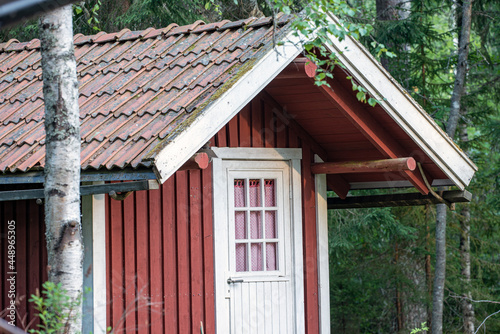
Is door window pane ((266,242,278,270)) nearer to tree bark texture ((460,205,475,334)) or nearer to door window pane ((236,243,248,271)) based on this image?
door window pane ((236,243,248,271))

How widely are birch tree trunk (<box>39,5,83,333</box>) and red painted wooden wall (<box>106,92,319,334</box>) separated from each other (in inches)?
70.2

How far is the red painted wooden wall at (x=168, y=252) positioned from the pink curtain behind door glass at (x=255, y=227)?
41 cm

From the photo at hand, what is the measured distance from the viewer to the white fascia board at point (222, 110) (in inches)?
198

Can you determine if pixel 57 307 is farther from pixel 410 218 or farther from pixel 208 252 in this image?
pixel 410 218

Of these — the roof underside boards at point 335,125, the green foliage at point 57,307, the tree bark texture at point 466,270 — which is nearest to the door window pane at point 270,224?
the roof underside boards at point 335,125

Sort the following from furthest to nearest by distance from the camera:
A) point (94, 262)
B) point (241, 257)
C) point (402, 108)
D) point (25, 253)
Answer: point (241, 257) < point (402, 108) < point (25, 253) < point (94, 262)

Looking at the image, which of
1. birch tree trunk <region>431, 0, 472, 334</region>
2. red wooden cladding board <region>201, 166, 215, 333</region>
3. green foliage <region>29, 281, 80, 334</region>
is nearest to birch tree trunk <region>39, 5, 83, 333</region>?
green foliage <region>29, 281, 80, 334</region>

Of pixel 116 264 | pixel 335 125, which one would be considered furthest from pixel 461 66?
pixel 116 264

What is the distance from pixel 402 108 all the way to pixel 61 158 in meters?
3.57

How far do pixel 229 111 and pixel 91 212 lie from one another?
149 cm

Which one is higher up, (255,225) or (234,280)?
(255,225)

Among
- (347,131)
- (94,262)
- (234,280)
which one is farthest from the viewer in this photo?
(347,131)

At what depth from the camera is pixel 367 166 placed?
23.4 feet

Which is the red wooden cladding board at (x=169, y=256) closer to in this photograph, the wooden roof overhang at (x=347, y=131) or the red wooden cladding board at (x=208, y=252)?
the red wooden cladding board at (x=208, y=252)
